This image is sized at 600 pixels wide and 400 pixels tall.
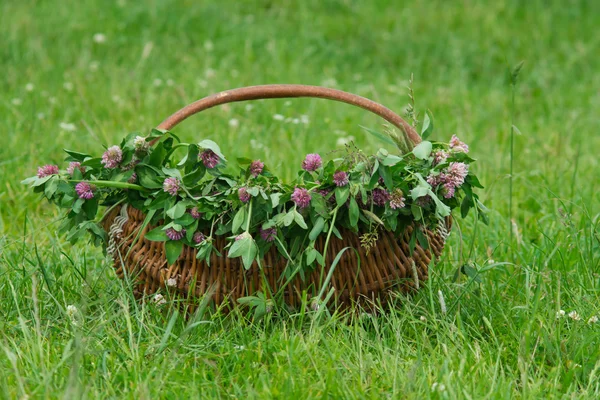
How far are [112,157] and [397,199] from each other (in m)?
0.80

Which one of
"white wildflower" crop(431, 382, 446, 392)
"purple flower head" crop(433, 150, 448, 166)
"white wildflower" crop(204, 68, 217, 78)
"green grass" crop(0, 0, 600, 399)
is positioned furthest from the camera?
"white wildflower" crop(204, 68, 217, 78)

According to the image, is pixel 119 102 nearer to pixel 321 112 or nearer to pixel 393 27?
pixel 321 112

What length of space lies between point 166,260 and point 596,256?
144cm

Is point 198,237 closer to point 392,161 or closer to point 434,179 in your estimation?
point 392,161

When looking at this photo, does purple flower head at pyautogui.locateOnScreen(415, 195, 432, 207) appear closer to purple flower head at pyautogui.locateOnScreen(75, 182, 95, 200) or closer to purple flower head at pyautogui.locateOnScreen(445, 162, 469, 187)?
purple flower head at pyautogui.locateOnScreen(445, 162, 469, 187)

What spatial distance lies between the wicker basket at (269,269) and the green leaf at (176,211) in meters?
0.12

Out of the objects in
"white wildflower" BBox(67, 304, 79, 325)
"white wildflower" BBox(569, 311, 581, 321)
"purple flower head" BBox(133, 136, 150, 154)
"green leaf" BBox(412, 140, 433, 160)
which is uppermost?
"purple flower head" BBox(133, 136, 150, 154)

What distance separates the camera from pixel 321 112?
464 cm

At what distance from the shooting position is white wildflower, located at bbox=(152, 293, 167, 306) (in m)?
2.31

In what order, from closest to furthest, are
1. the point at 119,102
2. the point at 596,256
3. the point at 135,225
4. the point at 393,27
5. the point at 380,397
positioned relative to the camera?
1. the point at 380,397
2. the point at 135,225
3. the point at 596,256
4. the point at 119,102
5. the point at 393,27

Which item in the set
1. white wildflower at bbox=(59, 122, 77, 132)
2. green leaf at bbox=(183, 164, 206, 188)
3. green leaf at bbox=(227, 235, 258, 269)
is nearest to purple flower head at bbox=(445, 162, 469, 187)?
green leaf at bbox=(227, 235, 258, 269)

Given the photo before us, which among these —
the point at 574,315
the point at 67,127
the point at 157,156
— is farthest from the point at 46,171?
the point at 67,127

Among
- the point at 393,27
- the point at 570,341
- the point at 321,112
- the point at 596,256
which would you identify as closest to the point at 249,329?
the point at 570,341

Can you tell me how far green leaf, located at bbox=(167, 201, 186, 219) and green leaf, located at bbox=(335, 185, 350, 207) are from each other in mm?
410
